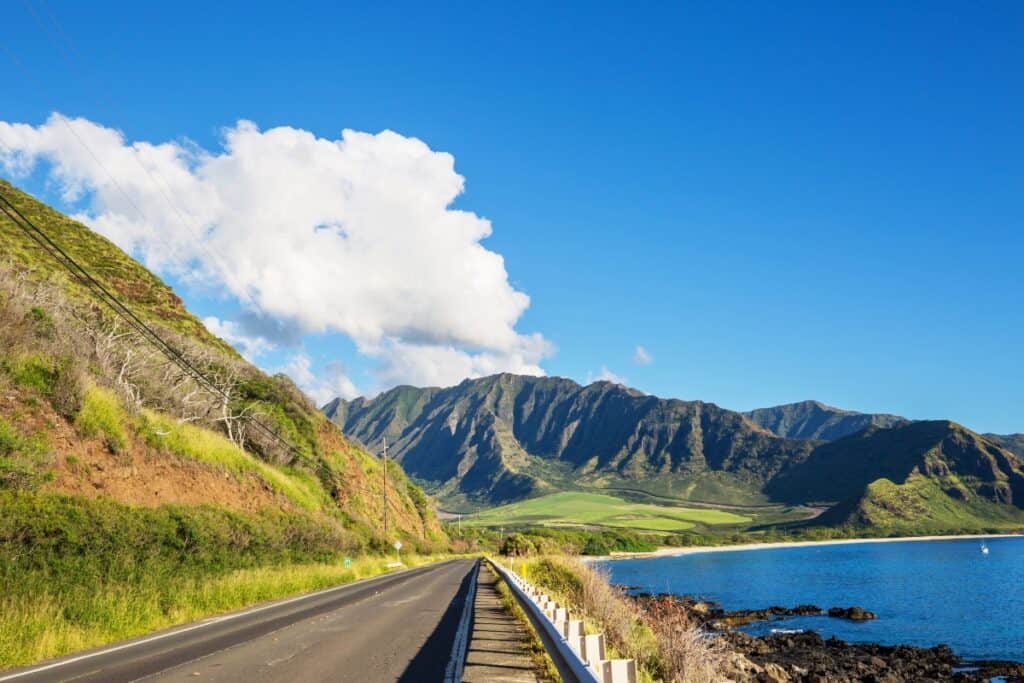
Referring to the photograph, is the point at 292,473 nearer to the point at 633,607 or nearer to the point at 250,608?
the point at 250,608

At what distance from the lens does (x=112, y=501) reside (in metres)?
21.8

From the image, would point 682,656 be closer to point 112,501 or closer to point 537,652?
point 537,652

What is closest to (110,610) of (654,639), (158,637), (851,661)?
(158,637)

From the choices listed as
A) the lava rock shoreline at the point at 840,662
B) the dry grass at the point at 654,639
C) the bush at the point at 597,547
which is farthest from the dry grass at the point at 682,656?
the bush at the point at 597,547

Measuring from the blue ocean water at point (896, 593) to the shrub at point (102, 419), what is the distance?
57.0 feet

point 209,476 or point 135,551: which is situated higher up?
point 209,476

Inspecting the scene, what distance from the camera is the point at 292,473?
48.4m

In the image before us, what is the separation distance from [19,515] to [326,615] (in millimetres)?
7530

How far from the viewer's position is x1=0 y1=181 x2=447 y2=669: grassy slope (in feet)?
52.0

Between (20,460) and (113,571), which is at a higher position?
(20,460)

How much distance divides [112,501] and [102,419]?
465 cm

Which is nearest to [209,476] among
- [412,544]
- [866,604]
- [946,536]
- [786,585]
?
[412,544]

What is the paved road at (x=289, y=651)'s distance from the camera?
10453 mm

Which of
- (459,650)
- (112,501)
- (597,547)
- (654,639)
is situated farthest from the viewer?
(597,547)
